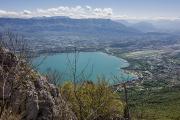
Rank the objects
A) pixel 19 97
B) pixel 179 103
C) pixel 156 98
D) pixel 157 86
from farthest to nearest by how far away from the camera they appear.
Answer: pixel 157 86 < pixel 156 98 < pixel 179 103 < pixel 19 97

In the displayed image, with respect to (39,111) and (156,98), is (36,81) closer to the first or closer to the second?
(39,111)

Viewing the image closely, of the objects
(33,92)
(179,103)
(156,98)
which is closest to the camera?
(33,92)

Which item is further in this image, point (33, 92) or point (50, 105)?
point (50, 105)

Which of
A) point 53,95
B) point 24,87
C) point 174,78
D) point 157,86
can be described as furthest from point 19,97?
point 174,78

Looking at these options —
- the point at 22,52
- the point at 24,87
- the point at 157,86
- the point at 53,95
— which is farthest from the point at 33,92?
the point at 157,86

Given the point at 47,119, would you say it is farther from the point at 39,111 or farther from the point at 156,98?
the point at 156,98

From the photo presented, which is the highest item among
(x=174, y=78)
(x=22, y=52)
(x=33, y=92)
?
(x=22, y=52)

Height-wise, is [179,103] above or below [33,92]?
below

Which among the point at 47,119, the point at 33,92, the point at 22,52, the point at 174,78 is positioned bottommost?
the point at 174,78

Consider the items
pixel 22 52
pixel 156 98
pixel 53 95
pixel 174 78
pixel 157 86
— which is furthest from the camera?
pixel 174 78
